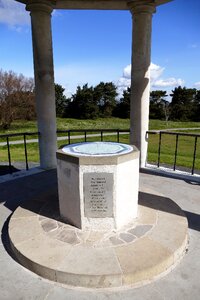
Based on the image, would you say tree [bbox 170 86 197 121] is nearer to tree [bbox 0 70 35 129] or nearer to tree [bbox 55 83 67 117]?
tree [bbox 55 83 67 117]

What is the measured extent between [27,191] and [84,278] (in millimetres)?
2813

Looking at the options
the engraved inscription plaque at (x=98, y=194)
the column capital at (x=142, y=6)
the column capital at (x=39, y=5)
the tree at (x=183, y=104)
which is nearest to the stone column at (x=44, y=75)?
the column capital at (x=39, y=5)

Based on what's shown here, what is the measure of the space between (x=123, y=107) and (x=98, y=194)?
36237mm

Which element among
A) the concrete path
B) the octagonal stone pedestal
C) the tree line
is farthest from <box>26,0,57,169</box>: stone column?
the tree line


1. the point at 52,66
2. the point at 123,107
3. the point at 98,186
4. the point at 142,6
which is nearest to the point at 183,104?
the point at 123,107

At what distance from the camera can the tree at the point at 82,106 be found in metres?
37.1

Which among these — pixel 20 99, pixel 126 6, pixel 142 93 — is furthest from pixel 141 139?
pixel 20 99

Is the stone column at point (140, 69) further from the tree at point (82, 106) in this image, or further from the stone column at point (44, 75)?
the tree at point (82, 106)

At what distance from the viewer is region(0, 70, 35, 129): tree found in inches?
965

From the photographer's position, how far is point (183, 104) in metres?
39.9

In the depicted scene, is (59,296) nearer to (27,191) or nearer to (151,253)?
(151,253)

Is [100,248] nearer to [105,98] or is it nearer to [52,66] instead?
[52,66]

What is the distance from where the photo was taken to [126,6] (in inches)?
234

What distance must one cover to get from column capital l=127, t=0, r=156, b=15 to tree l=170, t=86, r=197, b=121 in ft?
117
